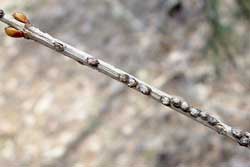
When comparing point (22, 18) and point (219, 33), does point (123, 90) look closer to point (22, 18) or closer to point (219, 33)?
point (219, 33)

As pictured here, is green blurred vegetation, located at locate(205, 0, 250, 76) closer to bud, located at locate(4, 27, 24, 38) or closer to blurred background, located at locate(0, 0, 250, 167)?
blurred background, located at locate(0, 0, 250, 167)

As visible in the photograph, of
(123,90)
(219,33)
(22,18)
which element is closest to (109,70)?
(22,18)

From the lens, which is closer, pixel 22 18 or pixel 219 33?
pixel 22 18

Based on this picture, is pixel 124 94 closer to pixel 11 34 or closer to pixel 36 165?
pixel 36 165

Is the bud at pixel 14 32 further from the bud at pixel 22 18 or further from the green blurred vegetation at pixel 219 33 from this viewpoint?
the green blurred vegetation at pixel 219 33

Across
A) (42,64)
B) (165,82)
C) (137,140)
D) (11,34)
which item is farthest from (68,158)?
(11,34)

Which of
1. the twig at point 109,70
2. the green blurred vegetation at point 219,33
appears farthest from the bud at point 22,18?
the green blurred vegetation at point 219,33

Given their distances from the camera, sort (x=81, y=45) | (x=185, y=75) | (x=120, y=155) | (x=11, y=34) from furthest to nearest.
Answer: (x=81, y=45)
(x=185, y=75)
(x=120, y=155)
(x=11, y=34)
